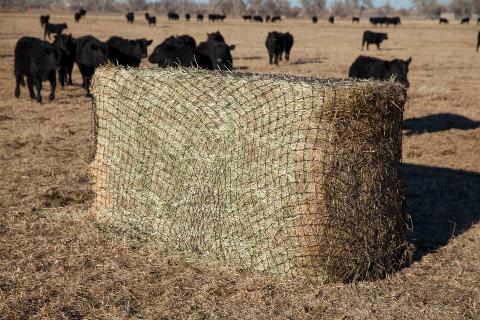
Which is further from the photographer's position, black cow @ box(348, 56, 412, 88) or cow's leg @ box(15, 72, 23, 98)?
cow's leg @ box(15, 72, 23, 98)

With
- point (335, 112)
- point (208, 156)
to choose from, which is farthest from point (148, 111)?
point (335, 112)

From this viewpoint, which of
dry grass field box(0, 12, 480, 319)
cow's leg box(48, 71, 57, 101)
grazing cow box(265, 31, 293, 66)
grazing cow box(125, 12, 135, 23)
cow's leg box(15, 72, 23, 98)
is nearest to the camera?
dry grass field box(0, 12, 480, 319)

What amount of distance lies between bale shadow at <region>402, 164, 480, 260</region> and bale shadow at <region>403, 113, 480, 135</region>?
294cm

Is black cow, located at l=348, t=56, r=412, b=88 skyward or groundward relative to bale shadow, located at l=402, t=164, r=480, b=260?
skyward

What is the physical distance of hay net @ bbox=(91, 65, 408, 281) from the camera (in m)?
4.70

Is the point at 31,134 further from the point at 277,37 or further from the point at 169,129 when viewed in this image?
the point at 277,37

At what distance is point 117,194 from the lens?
5977 millimetres

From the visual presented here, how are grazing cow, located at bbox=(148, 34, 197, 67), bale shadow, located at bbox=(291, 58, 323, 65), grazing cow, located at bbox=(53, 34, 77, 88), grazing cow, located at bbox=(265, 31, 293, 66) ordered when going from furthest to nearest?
bale shadow, located at bbox=(291, 58, 323, 65)
grazing cow, located at bbox=(265, 31, 293, 66)
grazing cow, located at bbox=(53, 34, 77, 88)
grazing cow, located at bbox=(148, 34, 197, 67)

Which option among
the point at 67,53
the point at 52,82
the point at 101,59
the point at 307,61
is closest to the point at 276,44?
the point at 307,61

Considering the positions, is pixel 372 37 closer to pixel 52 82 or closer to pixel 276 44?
pixel 276 44

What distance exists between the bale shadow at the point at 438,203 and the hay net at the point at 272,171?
903 millimetres

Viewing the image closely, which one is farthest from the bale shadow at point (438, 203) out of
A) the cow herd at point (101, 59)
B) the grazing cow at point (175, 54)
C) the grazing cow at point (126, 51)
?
the grazing cow at point (126, 51)

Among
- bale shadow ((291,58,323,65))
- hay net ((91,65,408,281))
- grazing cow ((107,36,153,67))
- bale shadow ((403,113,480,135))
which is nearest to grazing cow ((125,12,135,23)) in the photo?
bale shadow ((291,58,323,65))

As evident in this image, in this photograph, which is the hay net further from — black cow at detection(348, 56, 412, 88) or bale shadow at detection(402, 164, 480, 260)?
black cow at detection(348, 56, 412, 88)
